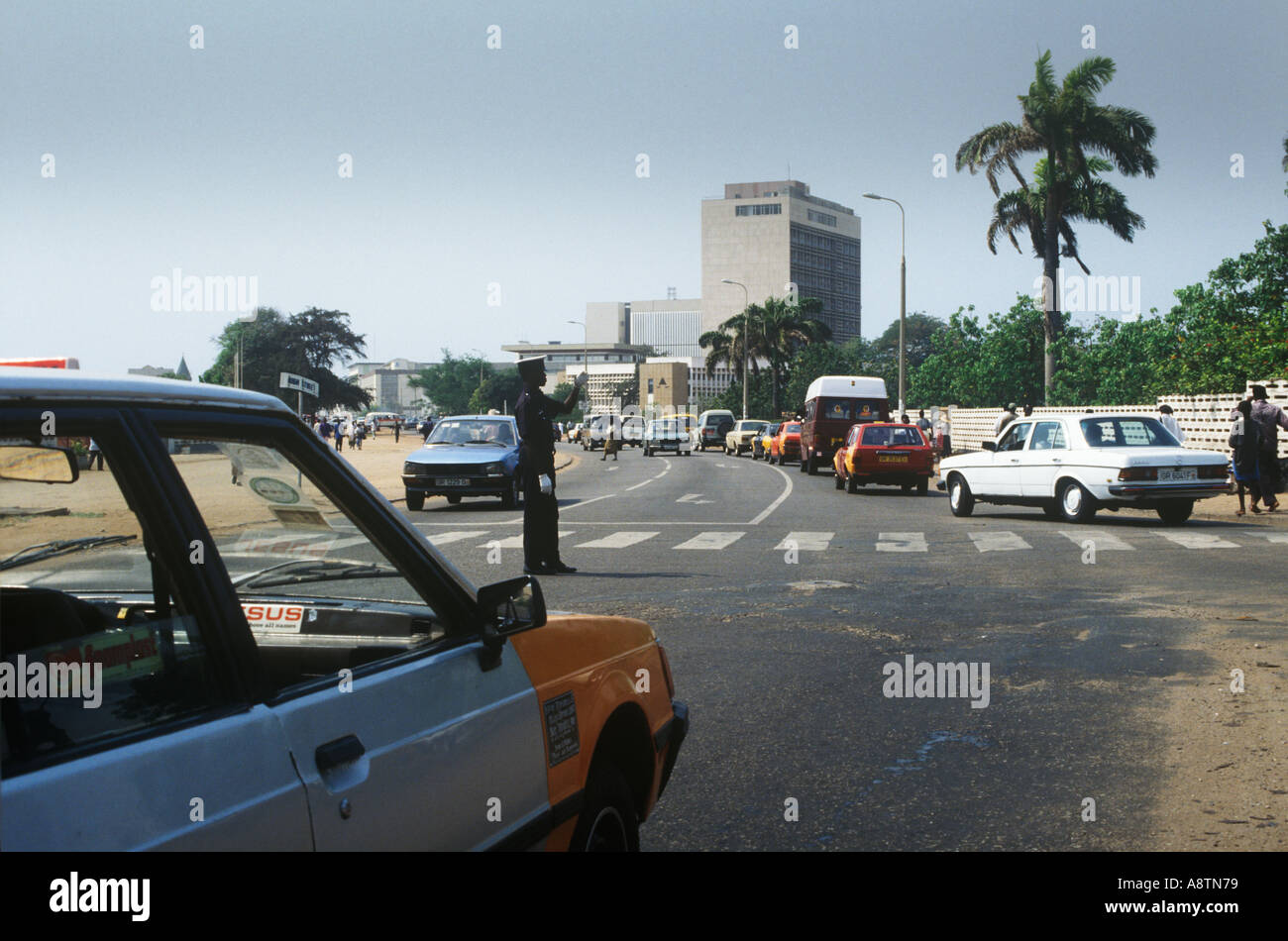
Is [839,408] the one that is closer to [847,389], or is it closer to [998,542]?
[847,389]

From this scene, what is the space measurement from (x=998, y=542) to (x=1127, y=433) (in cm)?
402

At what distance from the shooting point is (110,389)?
2.20m

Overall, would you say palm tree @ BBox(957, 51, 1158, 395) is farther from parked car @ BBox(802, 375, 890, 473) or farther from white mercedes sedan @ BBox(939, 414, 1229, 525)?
white mercedes sedan @ BBox(939, 414, 1229, 525)

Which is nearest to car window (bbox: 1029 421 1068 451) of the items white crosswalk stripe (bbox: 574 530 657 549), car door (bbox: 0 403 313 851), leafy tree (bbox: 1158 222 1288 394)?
white crosswalk stripe (bbox: 574 530 657 549)

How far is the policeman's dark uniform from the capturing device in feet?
41.3

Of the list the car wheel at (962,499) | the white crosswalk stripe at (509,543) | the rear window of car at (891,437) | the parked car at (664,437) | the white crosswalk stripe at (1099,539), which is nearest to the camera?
the white crosswalk stripe at (1099,539)

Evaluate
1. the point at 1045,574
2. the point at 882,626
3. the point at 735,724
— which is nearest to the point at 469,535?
the point at 1045,574

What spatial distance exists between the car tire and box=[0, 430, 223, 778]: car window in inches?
837

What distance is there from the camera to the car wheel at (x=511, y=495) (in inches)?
941

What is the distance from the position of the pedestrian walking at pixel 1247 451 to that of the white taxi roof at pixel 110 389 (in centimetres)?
2006

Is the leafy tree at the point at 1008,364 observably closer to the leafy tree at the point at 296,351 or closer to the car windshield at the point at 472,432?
the leafy tree at the point at 296,351

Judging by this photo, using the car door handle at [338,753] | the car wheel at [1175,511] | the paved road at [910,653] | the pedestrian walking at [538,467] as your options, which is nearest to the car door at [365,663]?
the car door handle at [338,753]

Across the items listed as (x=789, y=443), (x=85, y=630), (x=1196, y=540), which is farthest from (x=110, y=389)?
(x=789, y=443)

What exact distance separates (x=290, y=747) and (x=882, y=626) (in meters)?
7.70
